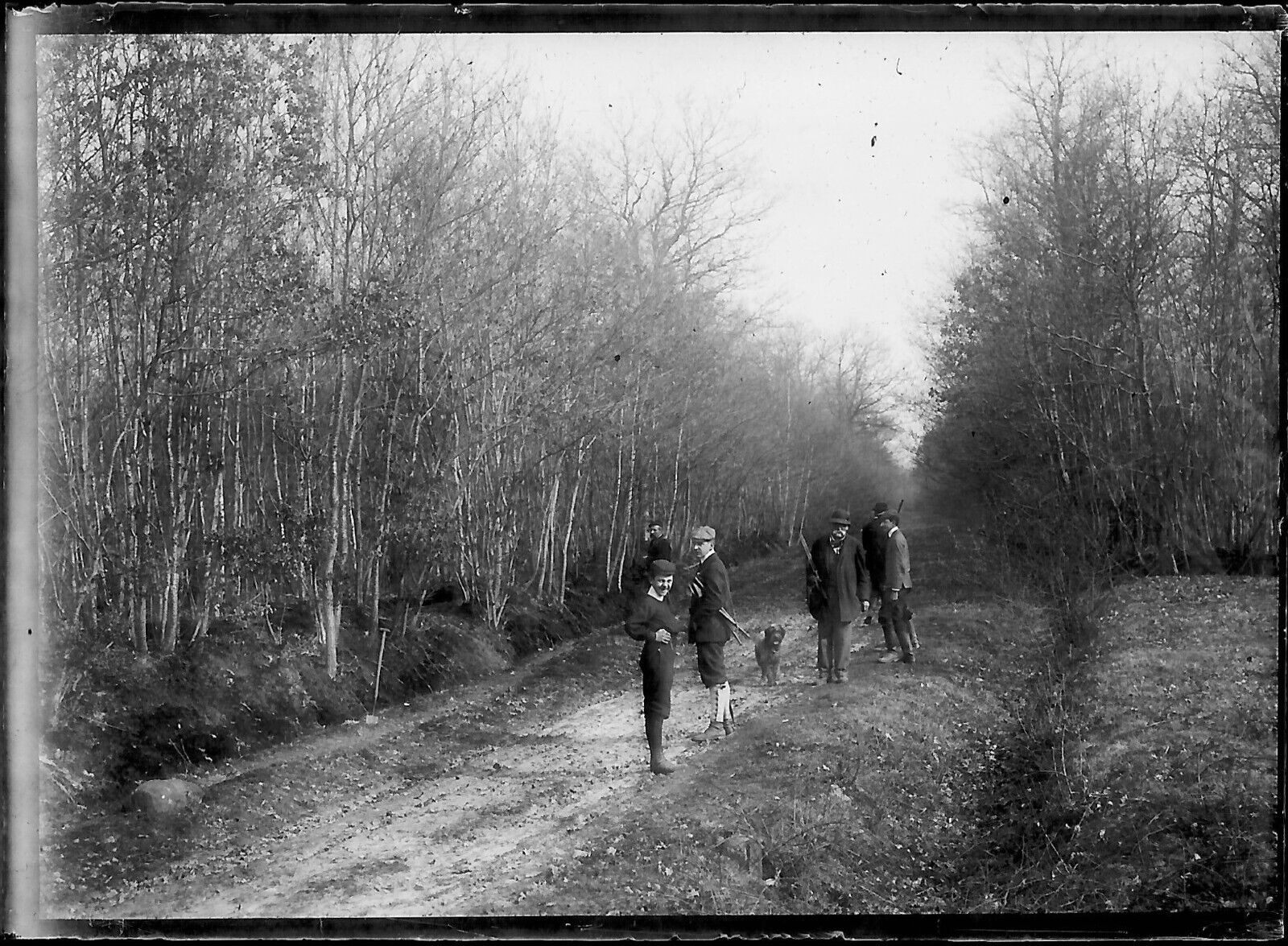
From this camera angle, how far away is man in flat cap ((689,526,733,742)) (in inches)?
273

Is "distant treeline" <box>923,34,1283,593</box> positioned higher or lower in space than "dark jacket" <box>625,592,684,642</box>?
higher

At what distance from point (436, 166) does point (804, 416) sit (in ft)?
13.0

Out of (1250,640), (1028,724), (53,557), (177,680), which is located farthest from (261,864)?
(1250,640)

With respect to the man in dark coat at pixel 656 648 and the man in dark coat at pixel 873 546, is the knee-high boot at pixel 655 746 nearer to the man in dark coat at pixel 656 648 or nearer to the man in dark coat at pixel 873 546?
the man in dark coat at pixel 656 648

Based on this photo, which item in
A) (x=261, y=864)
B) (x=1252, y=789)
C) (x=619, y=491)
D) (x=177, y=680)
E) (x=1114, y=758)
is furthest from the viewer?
(x=619, y=491)

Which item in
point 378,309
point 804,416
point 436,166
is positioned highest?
point 436,166

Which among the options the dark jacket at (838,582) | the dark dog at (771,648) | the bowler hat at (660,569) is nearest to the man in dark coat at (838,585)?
the dark jacket at (838,582)

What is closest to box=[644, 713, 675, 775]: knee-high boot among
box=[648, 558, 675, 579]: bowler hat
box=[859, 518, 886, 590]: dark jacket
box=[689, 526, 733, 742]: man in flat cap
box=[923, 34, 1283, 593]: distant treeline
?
box=[689, 526, 733, 742]: man in flat cap

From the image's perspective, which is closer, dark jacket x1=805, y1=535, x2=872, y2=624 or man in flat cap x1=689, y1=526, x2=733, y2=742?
man in flat cap x1=689, y1=526, x2=733, y2=742

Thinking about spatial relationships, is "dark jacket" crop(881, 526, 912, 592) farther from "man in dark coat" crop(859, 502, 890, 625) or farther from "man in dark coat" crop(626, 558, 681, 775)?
"man in dark coat" crop(626, 558, 681, 775)

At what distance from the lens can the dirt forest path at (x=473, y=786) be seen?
4863mm

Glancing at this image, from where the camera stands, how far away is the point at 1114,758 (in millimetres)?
6539

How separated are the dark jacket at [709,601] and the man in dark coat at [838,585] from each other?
0.88 meters

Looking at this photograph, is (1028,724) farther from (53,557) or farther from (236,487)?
(53,557)
